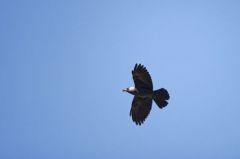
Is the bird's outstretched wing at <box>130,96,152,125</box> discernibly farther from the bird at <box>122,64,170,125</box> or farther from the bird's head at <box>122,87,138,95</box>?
the bird's head at <box>122,87,138,95</box>

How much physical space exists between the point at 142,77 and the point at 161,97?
1159 mm

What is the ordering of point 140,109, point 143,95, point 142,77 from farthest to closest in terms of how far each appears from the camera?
point 140,109
point 143,95
point 142,77

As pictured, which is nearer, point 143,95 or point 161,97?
point 161,97

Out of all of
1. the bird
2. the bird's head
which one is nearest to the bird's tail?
the bird

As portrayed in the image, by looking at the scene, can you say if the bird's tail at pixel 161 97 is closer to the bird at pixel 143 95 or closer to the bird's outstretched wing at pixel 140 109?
the bird at pixel 143 95

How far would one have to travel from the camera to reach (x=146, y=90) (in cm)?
1420

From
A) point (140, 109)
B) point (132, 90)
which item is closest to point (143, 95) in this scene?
point (132, 90)

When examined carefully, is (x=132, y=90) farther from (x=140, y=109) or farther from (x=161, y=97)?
(x=161, y=97)

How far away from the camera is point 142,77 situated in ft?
45.8

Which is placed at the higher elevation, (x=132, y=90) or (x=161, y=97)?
(x=132, y=90)

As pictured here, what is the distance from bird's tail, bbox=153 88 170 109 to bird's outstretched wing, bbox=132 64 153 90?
354 mm

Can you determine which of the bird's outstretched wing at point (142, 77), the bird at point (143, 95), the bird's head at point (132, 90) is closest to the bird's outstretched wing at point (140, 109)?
the bird at point (143, 95)

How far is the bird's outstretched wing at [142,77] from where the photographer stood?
45.6 feet

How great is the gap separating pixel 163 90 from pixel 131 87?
1578 millimetres
